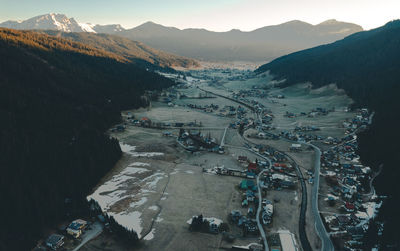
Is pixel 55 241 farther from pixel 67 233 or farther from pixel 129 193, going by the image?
pixel 129 193

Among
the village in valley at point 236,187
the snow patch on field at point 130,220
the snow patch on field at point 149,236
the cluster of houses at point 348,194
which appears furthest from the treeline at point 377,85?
the snow patch on field at point 130,220

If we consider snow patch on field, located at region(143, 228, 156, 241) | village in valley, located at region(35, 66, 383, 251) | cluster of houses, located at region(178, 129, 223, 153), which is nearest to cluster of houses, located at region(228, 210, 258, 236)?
village in valley, located at region(35, 66, 383, 251)

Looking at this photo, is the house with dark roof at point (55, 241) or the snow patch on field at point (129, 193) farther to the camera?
the snow patch on field at point (129, 193)

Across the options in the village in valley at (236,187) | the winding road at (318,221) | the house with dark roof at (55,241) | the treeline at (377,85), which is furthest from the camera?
the treeline at (377,85)

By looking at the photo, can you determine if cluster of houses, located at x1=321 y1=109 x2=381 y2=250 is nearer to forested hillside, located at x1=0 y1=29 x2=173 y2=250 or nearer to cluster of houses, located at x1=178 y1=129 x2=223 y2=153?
cluster of houses, located at x1=178 y1=129 x2=223 y2=153

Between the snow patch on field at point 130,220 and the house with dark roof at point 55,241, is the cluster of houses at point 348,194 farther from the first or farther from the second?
the house with dark roof at point 55,241

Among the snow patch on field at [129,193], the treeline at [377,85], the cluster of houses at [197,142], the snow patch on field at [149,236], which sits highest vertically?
the treeline at [377,85]
